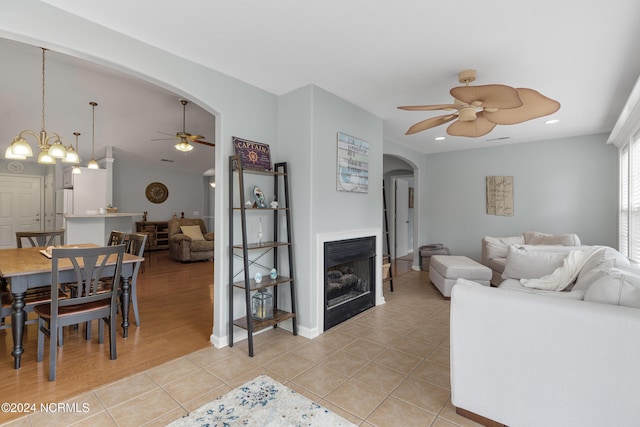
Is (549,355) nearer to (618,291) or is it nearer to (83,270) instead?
(618,291)

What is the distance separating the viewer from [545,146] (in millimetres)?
5281

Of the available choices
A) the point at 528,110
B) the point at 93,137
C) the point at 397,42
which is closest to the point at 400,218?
the point at 528,110

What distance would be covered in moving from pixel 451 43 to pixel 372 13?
2.42 feet

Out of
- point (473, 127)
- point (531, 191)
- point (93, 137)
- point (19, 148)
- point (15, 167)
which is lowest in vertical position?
point (531, 191)

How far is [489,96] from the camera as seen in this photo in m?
2.15

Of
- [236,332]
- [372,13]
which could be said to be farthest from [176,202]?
[372,13]

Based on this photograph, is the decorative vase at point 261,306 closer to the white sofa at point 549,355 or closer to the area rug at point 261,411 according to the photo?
the area rug at point 261,411

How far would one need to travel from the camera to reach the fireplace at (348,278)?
3.24 meters

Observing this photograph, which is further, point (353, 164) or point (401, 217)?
point (401, 217)

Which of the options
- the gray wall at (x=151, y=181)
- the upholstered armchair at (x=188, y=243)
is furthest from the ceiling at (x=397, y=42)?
the gray wall at (x=151, y=181)

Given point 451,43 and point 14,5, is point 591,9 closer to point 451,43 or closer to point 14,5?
A: point 451,43

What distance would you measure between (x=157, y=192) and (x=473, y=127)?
28.8ft

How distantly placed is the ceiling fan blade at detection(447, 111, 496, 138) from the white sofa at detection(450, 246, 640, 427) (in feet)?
5.18

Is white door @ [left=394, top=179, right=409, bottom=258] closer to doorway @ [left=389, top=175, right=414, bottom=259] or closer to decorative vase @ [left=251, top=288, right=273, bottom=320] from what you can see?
doorway @ [left=389, top=175, right=414, bottom=259]
